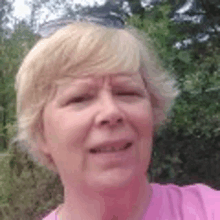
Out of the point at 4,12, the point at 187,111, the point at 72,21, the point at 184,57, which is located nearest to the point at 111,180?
the point at 72,21

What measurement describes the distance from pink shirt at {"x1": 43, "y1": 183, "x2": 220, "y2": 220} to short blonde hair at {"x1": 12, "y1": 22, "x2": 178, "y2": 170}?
449mm

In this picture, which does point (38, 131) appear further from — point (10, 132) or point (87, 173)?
point (10, 132)

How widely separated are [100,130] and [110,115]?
0.20ft

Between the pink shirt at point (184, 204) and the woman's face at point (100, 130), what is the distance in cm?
17

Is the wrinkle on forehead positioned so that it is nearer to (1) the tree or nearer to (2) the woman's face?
(2) the woman's face

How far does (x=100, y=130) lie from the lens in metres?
1.02

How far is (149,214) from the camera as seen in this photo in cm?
119

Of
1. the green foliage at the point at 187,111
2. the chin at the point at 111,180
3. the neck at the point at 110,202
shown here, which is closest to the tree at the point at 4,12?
the green foliage at the point at 187,111

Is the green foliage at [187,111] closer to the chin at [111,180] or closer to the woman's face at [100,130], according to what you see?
the woman's face at [100,130]

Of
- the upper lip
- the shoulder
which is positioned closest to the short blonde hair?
the upper lip

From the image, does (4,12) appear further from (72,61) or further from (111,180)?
(111,180)

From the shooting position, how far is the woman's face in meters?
1.02

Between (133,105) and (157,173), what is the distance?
149 centimetres

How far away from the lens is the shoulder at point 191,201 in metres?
1.13
